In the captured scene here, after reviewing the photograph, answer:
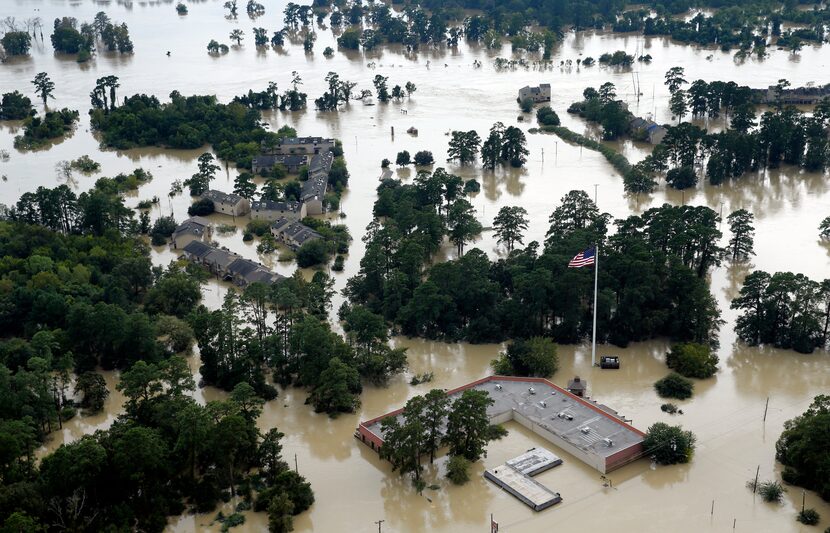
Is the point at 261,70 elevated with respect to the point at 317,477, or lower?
elevated

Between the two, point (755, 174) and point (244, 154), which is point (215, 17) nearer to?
point (244, 154)

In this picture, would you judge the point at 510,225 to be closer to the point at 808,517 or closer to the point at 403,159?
the point at 403,159

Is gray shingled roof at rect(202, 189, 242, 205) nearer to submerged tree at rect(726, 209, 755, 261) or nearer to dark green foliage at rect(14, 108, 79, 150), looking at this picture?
dark green foliage at rect(14, 108, 79, 150)

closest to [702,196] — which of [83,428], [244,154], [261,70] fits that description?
[244,154]

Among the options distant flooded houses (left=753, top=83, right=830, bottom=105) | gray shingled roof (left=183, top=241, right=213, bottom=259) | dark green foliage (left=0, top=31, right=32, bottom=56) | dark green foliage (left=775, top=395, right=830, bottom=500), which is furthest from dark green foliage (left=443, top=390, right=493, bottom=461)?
dark green foliage (left=0, top=31, right=32, bottom=56)

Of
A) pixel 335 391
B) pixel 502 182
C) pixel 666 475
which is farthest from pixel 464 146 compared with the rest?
pixel 666 475

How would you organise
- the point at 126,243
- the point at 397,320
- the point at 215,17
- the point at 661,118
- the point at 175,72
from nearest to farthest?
the point at 397,320 < the point at 126,243 < the point at 661,118 < the point at 175,72 < the point at 215,17

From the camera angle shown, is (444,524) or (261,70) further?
(261,70)
